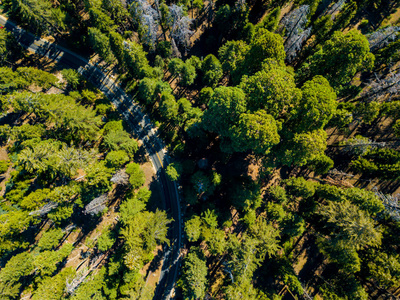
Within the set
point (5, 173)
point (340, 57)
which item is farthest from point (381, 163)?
point (5, 173)

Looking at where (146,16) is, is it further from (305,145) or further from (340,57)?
(305,145)

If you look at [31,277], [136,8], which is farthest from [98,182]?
[136,8]

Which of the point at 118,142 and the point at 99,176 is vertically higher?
the point at 118,142

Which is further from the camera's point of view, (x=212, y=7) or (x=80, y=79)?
(x=212, y=7)

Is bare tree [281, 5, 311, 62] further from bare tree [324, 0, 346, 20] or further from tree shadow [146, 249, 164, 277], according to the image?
tree shadow [146, 249, 164, 277]

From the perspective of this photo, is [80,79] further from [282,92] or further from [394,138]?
[394,138]
